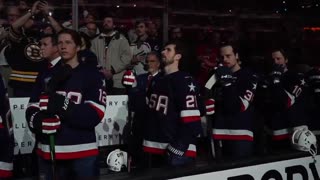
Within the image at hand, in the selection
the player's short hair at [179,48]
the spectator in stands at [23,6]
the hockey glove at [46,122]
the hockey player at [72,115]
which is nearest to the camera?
the hockey glove at [46,122]

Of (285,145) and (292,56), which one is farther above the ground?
(292,56)

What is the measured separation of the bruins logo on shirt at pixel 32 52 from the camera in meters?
5.86

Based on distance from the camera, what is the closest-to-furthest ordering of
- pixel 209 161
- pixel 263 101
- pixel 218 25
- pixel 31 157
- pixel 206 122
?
pixel 209 161
pixel 31 157
pixel 263 101
pixel 206 122
pixel 218 25

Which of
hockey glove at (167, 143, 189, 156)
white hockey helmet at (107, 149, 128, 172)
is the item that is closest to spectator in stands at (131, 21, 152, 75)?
hockey glove at (167, 143, 189, 156)

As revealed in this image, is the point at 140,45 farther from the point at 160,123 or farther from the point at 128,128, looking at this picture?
the point at 160,123

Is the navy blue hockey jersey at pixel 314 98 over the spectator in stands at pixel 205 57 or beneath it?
beneath

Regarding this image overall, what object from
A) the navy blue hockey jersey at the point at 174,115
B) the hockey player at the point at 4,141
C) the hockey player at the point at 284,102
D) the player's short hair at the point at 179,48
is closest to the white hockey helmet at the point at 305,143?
the navy blue hockey jersey at the point at 174,115

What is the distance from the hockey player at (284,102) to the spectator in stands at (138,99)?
1.23m

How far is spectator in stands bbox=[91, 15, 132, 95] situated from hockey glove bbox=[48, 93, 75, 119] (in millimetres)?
3308

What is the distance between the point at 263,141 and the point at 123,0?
2.95 meters

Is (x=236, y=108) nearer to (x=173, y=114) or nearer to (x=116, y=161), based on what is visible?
(x=173, y=114)

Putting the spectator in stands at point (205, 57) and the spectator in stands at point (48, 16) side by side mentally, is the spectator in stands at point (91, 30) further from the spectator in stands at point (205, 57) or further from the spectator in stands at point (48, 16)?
the spectator in stands at point (205, 57)

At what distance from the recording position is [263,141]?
19.6ft

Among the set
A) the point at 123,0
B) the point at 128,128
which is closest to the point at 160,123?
the point at 128,128
